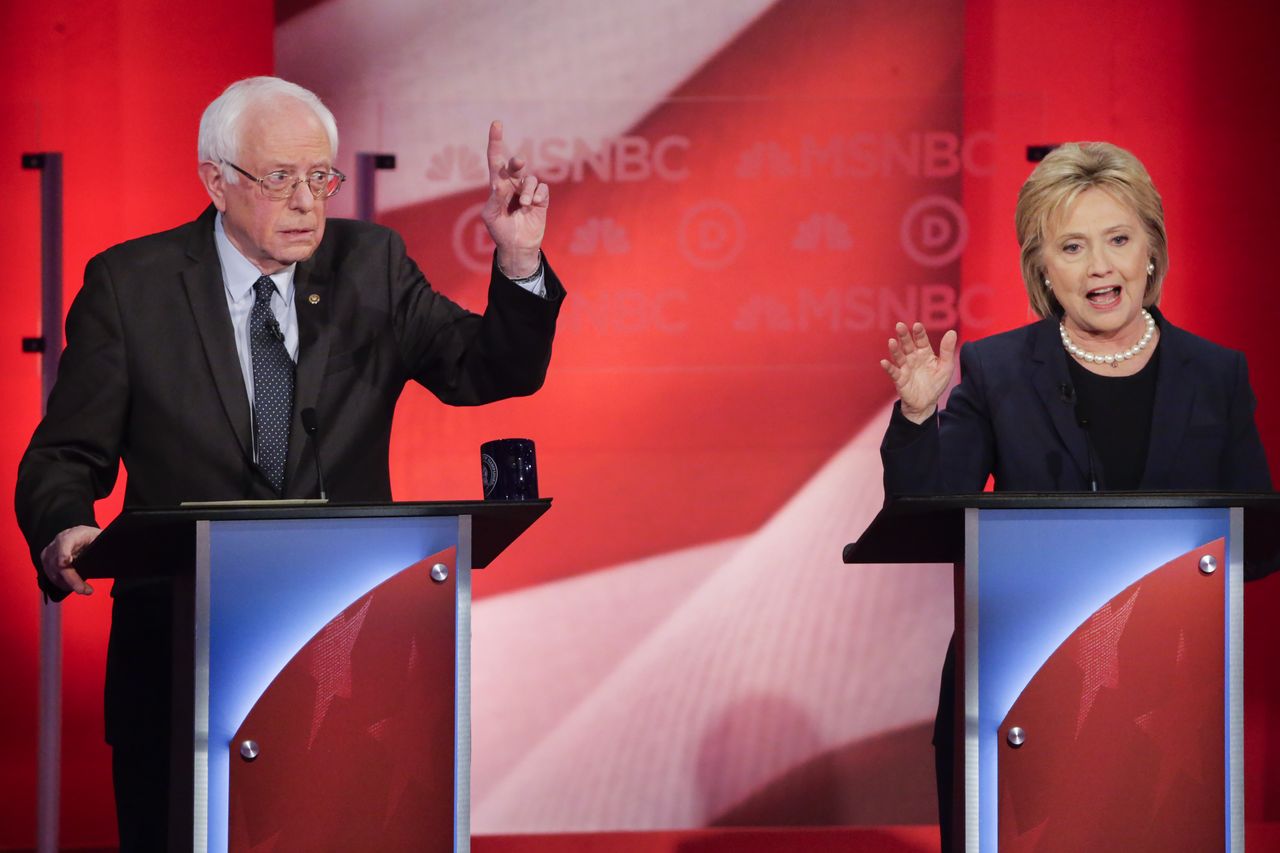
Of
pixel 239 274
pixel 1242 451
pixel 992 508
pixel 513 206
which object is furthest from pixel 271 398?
pixel 1242 451

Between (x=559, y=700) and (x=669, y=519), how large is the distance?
66 cm

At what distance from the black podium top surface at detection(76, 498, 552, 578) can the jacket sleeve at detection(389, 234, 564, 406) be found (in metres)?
0.59

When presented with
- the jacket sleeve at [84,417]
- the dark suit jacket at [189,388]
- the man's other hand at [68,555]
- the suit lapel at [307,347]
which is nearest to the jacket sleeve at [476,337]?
the dark suit jacket at [189,388]

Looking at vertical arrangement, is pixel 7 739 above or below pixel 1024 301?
below

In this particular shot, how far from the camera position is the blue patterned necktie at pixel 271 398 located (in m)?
2.53

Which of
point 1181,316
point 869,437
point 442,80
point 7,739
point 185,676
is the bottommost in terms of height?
point 7,739

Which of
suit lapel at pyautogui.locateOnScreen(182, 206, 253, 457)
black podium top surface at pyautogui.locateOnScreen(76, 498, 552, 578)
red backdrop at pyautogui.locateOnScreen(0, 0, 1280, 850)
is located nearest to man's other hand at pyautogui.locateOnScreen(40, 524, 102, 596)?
black podium top surface at pyautogui.locateOnScreen(76, 498, 552, 578)

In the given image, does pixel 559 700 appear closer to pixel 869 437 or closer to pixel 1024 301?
pixel 869 437

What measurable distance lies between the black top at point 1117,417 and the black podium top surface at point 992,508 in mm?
377

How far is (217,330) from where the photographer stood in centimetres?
258

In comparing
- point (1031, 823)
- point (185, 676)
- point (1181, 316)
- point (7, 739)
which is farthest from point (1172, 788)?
point (7, 739)

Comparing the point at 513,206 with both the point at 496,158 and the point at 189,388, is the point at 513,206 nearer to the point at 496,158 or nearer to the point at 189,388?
the point at 496,158

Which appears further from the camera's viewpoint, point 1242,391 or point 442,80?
point 442,80

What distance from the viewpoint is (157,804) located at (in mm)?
2350
